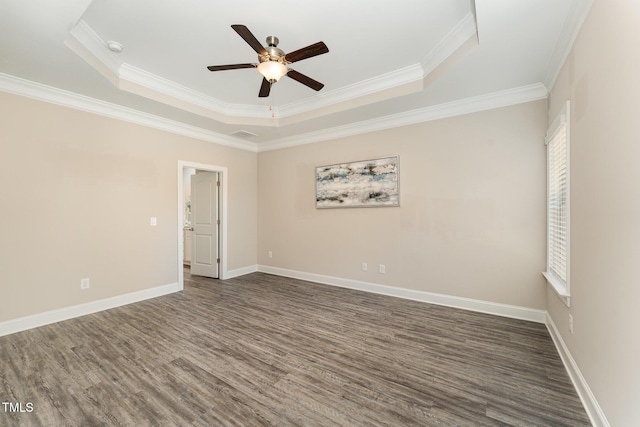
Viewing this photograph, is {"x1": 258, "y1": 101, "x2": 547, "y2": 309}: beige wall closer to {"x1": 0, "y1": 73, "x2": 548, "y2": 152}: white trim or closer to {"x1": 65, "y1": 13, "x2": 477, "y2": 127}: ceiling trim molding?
{"x1": 0, "y1": 73, "x2": 548, "y2": 152}: white trim

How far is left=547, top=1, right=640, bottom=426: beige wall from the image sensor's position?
4.28 ft

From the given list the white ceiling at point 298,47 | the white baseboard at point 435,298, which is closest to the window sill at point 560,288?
the white baseboard at point 435,298

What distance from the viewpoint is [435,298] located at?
3.77 metres

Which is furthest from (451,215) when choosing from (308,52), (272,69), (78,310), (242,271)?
(78,310)

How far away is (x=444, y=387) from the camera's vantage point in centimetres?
202

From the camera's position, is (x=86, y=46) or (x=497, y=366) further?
(x=86, y=46)

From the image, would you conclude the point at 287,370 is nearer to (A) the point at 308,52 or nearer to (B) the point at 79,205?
(A) the point at 308,52

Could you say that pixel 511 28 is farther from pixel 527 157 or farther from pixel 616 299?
pixel 616 299

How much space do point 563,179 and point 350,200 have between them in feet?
8.77

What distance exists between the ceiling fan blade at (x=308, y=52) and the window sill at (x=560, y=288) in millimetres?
2781

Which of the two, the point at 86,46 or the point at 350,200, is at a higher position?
the point at 86,46

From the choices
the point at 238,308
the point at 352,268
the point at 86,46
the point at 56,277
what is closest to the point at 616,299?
the point at 352,268

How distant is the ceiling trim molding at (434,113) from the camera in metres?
3.15

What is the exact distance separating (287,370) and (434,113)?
142 inches
